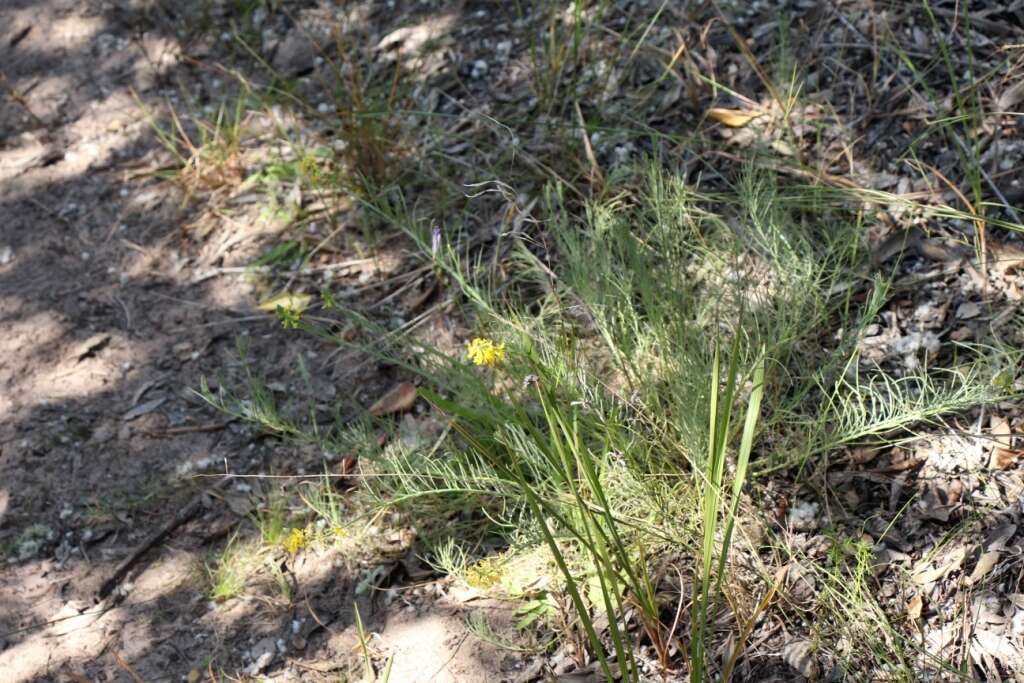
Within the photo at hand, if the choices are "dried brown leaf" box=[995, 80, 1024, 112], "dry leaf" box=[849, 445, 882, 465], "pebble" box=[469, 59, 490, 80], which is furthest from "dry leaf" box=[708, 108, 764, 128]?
"dry leaf" box=[849, 445, 882, 465]

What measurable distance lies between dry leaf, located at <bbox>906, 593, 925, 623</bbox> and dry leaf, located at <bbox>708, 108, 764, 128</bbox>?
172 centimetres

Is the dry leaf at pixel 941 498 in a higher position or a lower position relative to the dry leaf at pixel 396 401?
lower

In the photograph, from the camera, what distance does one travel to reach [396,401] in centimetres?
305

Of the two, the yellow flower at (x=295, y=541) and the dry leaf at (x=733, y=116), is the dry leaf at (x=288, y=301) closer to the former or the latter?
the yellow flower at (x=295, y=541)

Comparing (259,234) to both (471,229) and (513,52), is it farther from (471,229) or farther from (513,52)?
(513,52)

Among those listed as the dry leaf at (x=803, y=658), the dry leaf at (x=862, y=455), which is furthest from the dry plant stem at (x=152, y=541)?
the dry leaf at (x=862, y=455)

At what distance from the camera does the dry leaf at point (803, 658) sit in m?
2.19

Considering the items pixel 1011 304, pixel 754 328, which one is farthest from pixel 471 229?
pixel 1011 304

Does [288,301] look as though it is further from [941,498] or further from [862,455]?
[941,498]

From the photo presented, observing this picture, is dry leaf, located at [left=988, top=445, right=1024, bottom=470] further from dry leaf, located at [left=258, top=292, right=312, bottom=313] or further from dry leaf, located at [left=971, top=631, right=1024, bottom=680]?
dry leaf, located at [left=258, top=292, right=312, bottom=313]

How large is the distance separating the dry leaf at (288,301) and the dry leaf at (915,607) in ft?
6.85

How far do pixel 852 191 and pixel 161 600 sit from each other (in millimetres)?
2133

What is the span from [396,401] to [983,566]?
5.43 feet

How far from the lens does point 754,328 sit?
2.58m
